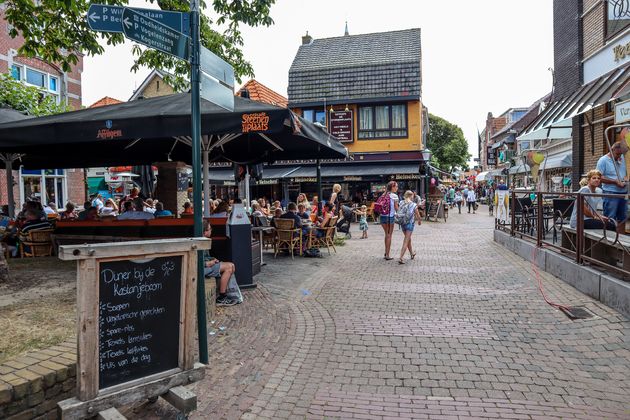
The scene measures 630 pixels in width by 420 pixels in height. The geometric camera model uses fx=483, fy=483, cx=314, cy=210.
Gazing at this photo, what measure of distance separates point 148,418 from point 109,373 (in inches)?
20.7

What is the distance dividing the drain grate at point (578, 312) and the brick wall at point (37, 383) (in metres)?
5.28

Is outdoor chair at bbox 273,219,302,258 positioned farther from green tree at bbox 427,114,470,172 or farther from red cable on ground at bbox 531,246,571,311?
green tree at bbox 427,114,470,172

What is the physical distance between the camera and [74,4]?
6.69 meters

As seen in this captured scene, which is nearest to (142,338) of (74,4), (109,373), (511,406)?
(109,373)

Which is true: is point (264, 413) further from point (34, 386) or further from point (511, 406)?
point (511, 406)

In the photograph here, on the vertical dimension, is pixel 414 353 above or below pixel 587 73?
below

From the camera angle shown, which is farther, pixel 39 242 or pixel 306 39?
pixel 306 39

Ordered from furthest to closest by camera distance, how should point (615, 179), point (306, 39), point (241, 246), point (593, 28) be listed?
point (306, 39), point (593, 28), point (615, 179), point (241, 246)

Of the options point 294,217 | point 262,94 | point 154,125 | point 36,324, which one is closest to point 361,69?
point 262,94

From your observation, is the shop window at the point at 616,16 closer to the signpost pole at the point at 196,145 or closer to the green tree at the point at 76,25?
the green tree at the point at 76,25

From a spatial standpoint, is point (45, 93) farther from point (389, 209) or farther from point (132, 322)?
point (132, 322)

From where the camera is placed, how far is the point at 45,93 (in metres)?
22.9

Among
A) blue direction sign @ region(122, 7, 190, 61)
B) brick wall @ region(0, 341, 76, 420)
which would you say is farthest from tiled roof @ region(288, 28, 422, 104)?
brick wall @ region(0, 341, 76, 420)

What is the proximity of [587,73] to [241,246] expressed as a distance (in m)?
10.7
